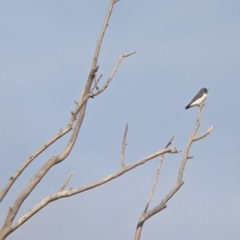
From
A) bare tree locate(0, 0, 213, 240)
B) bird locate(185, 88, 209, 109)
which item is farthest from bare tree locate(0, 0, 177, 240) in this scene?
bird locate(185, 88, 209, 109)

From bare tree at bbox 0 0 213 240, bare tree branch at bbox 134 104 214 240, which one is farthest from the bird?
bare tree at bbox 0 0 213 240

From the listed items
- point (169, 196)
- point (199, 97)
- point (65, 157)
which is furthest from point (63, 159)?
point (199, 97)

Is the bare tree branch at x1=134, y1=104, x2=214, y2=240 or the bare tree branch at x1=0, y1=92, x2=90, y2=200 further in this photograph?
the bare tree branch at x1=134, y1=104, x2=214, y2=240

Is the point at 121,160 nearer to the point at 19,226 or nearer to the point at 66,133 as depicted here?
the point at 66,133

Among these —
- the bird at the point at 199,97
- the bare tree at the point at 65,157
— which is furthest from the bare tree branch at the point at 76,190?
the bird at the point at 199,97

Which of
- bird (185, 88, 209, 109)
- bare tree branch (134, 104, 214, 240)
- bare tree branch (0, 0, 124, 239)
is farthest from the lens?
bird (185, 88, 209, 109)

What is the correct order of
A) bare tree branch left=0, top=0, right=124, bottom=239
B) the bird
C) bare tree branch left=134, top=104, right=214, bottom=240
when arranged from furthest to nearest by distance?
the bird < bare tree branch left=134, top=104, right=214, bottom=240 < bare tree branch left=0, top=0, right=124, bottom=239

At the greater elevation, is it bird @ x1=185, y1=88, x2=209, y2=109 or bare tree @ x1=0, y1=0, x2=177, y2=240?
bird @ x1=185, y1=88, x2=209, y2=109

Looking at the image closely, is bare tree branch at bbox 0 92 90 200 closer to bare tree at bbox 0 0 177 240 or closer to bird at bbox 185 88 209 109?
bare tree at bbox 0 0 177 240

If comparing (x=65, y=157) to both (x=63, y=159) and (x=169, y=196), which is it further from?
(x=169, y=196)

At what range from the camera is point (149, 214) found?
803 centimetres

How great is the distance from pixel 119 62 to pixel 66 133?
3.94 feet

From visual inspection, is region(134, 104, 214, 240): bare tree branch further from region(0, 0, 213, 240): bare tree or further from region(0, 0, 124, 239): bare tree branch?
region(0, 0, 124, 239): bare tree branch

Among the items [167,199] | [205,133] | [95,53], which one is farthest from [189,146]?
[95,53]
